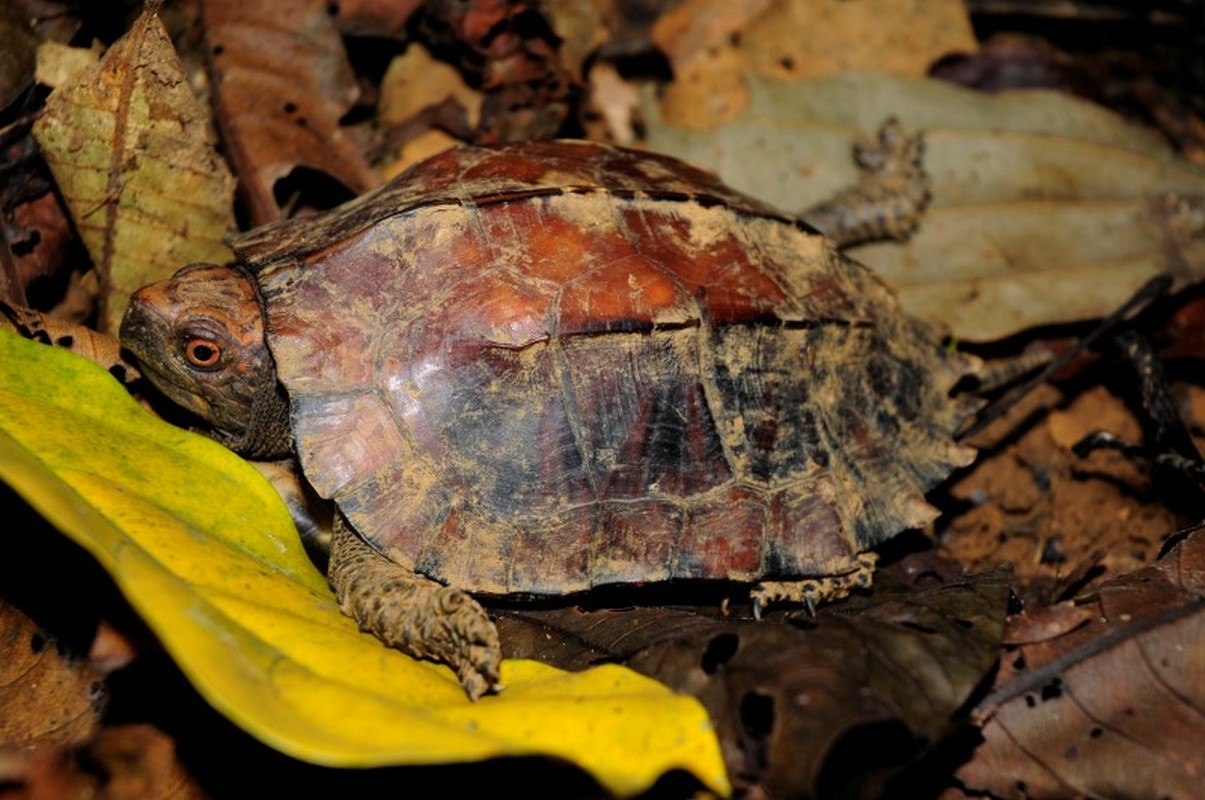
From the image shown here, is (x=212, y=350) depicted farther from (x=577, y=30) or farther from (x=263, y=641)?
(x=577, y=30)

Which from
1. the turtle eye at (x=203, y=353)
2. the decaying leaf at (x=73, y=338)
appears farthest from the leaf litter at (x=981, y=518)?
the turtle eye at (x=203, y=353)

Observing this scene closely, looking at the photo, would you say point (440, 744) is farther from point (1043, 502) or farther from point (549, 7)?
point (549, 7)

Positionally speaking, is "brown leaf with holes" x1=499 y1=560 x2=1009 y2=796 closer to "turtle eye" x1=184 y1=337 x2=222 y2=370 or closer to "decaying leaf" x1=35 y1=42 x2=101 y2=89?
"turtle eye" x1=184 y1=337 x2=222 y2=370

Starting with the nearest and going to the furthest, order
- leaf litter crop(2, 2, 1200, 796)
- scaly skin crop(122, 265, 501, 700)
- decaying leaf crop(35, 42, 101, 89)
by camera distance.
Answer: leaf litter crop(2, 2, 1200, 796), scaly skin crop(122, 265, 501, 700), decaying leaf crop(35, 42, 101, 89)

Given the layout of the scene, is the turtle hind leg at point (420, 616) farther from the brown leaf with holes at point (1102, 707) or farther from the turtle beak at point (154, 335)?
the brown leaf with holes at point (1102, 707)

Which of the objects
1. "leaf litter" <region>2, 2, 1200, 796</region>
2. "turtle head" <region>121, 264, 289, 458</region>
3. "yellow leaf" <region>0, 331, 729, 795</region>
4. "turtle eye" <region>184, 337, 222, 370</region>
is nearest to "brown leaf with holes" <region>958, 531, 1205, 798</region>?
"leaf litter" <region>2, 2, 1200, 796</region>
